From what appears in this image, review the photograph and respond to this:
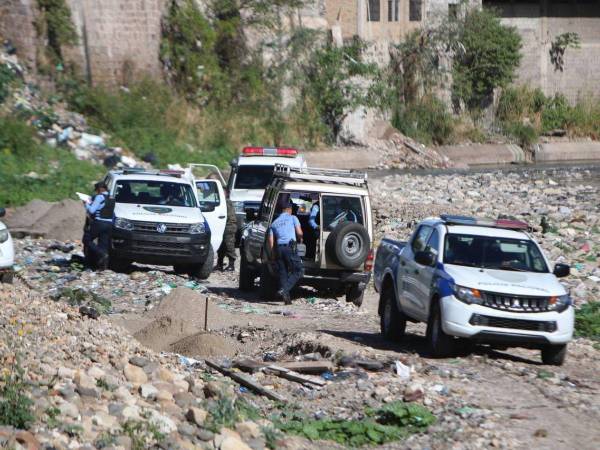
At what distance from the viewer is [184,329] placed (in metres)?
14.5

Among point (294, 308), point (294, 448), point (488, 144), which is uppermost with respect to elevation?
point (294, 448)

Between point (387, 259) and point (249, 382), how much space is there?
4.50 m

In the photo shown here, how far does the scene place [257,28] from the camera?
54844 mm

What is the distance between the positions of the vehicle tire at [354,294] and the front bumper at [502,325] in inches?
226

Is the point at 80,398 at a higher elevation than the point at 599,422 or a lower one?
Answer: higher

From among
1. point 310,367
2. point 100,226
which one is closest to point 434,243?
point 310,367

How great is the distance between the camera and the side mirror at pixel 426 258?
13.8 m

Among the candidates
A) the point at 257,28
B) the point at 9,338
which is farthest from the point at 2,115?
the point at 9,338

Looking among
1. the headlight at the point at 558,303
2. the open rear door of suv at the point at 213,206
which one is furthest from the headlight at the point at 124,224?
the headlight at the point at 558,303

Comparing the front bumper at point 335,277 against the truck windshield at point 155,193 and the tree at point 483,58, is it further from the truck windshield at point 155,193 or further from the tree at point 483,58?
the tree at point 483,58

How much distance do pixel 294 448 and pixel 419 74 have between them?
60231mm

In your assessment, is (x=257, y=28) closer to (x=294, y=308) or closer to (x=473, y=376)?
(x=294, y=308)

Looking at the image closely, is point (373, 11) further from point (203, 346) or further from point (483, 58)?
point (203, 346)

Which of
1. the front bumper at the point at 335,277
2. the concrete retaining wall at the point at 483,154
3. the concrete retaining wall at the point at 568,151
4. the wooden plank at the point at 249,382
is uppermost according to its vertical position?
the wooden plank at the point at 249,382
